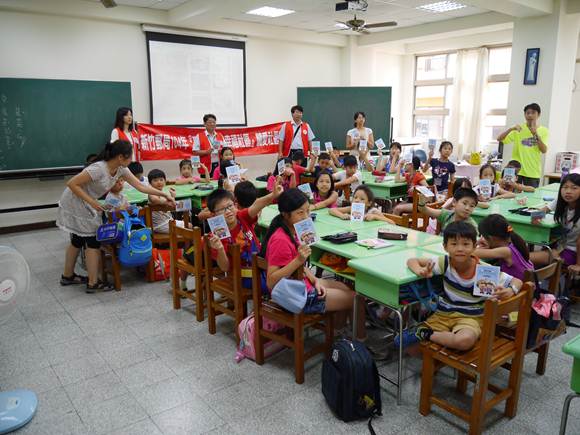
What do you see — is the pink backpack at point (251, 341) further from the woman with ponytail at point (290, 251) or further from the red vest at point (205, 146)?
the red vest at point (205, 146)

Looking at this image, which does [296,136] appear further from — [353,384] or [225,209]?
[353,384]

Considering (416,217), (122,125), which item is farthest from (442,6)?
(122,125)

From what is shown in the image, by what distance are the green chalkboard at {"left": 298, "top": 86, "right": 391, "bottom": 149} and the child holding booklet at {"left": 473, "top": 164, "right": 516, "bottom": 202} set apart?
177 inches

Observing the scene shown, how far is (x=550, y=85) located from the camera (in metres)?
6.62

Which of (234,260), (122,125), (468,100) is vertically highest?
(468,100)

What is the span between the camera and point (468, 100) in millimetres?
9719

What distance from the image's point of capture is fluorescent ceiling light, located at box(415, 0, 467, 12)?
700 cm

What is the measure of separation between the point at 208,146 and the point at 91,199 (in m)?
2.99

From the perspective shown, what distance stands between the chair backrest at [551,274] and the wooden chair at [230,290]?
1.61 metres

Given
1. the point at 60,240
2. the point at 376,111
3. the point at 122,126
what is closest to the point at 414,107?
the point at 376,111

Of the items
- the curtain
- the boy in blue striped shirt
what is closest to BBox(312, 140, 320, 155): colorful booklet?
the boy in blue striped shirt

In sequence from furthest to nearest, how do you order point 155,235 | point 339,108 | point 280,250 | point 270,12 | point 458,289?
point 339,108
point 270,12
point 155,235
point 280,250
point 458,289

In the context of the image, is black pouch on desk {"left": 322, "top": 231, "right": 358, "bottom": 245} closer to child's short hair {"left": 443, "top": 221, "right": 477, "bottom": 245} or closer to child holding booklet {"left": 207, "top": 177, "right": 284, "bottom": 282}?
child holding booklet {"left": 207, "top": 177, "right": 284, "bottom": 282}

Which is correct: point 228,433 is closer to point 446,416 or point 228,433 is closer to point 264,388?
point 264,388
